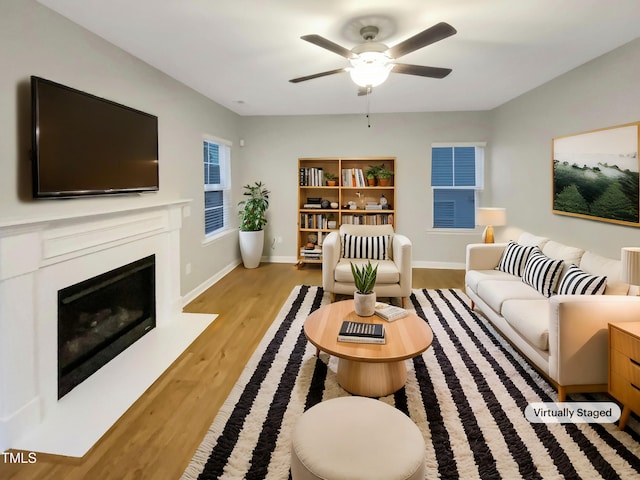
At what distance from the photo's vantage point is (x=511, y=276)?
3.67m

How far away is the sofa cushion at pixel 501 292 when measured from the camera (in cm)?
303

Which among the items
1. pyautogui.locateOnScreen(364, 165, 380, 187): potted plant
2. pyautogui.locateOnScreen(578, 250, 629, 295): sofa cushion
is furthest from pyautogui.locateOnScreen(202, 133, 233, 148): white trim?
pyautogui.locateOnScreen(578, 250, 629, 295): sofa cushion

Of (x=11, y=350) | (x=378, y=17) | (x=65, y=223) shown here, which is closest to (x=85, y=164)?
(x=65, y=223)

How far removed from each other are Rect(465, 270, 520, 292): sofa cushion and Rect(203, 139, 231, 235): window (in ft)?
10.7

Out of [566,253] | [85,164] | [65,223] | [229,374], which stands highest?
[85,164]

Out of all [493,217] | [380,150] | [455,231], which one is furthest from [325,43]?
[455,231]

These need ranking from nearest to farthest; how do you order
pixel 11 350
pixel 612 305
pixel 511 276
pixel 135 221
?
pixel 11 350 < pixel 612 305 < pixel 135 221 < pixel 511 276

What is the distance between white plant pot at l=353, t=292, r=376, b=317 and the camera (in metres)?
2.71

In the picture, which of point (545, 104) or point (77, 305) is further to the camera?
point (545, 104)

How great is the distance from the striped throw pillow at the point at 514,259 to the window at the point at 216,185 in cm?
356

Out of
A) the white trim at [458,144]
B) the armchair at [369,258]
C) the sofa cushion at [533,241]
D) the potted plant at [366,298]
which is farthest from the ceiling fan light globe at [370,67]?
the white trim at [458,144]

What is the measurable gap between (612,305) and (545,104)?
273 cm

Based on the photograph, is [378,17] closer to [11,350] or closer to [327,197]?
[11,350]

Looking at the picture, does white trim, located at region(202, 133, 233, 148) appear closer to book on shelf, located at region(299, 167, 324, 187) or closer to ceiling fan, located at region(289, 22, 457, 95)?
book on shelf, located at region(299, 167, 324, 187)
